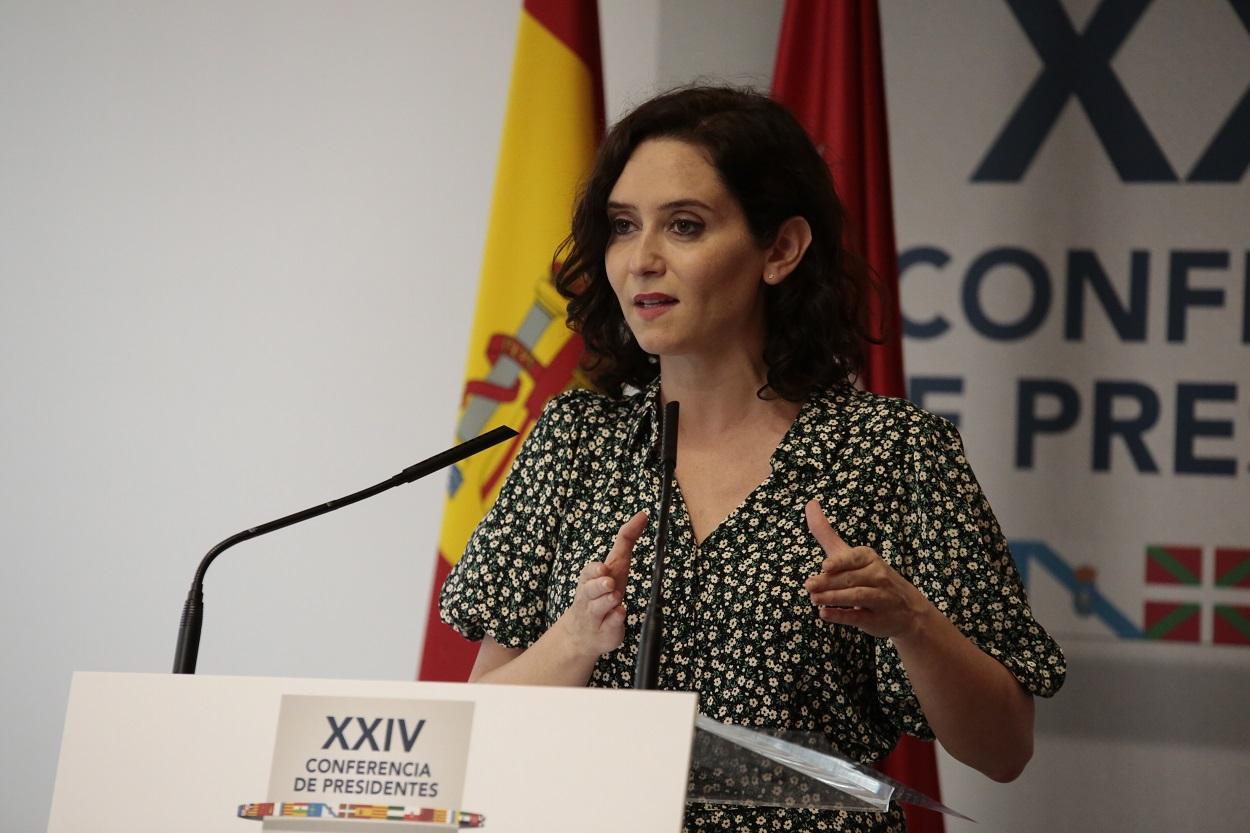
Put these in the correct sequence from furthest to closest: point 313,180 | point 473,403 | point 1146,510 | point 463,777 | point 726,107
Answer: point 313,180
point 1146,510
point 473,403
point 726,107
point 463,777

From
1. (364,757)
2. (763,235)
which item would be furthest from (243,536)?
(763,235)

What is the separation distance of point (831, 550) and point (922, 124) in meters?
2.03

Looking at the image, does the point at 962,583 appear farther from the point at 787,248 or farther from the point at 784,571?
the point at 787,248

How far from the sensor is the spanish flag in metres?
2.87

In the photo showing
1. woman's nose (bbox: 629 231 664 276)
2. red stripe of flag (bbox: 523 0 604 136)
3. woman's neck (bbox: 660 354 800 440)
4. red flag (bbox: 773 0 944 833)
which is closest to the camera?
woman's nose (bbox: 629 231 664 276)

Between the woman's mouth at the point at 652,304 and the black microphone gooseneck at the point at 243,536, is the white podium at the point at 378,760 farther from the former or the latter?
the woman's mouth at the point at 652,304

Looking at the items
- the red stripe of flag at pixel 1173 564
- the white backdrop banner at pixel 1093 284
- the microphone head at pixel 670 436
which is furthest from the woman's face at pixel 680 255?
the red stripe of flag at pixel 1173 564

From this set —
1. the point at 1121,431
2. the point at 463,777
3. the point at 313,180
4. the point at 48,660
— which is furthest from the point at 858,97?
the point at 48,660

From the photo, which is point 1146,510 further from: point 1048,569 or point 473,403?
point 473,403

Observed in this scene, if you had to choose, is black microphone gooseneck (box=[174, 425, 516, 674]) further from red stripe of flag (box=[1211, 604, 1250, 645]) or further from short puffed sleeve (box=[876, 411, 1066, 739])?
red stripe of flag (box=[1211, 604, 1250, 645])

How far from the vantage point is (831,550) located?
1491mm

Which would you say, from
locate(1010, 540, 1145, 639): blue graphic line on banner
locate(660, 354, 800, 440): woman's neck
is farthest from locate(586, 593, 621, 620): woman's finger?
locate(1010, 540, 1145, 639): blue graphic line on banner

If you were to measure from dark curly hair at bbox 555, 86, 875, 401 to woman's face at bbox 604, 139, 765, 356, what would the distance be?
0.03 metres

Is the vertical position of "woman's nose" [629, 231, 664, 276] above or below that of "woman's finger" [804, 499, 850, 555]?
above
